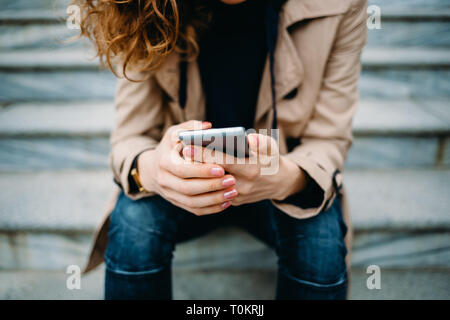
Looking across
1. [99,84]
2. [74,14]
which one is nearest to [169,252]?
[74,14]

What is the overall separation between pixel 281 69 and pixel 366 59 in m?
0.75

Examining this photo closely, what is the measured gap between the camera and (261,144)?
1.51 ft

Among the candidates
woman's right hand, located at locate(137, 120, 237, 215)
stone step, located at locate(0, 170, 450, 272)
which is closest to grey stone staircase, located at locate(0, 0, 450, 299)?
stone step, located at locate(0, 170, 450, 272)

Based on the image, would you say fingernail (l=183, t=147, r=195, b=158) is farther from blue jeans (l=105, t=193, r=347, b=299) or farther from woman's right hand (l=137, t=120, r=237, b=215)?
blue jeans (l=105, t=193, r=347, b=299)

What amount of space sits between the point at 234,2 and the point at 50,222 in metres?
0.77

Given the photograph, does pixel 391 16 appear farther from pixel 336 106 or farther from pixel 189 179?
pixel 189 179

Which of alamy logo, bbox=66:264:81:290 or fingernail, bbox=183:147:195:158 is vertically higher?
fingernail, bbox=183:147:195:158

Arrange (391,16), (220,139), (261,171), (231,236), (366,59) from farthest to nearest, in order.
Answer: (391,16) < (366,59) < (231,236) < (261,171) < (220,139)

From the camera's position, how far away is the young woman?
1.77 ft

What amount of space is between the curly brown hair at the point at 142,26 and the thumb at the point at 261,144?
25cm

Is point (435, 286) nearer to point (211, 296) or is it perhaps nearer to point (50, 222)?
point (211, 296)

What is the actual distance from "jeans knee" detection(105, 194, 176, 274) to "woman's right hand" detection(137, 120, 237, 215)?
0.08 metres
